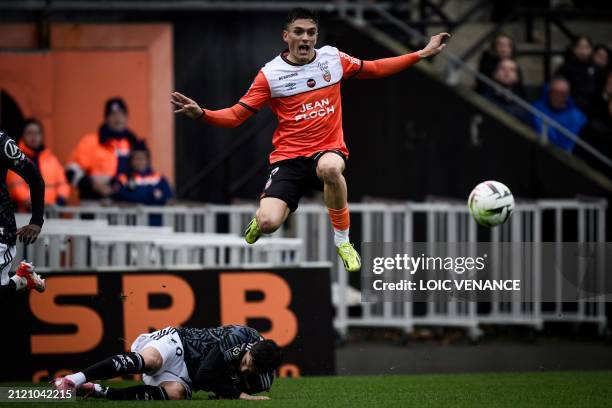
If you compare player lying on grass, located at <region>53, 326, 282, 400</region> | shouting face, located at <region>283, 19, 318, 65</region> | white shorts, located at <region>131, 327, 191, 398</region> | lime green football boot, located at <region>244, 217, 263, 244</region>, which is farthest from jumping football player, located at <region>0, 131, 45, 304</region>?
shouting face, located at <region>283, 19, 318, 65</region>

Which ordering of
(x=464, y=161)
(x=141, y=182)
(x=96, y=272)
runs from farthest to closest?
(x=464, y=161), (x=141, y=182), (x=96, y=272)

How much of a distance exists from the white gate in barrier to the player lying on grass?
5072mm

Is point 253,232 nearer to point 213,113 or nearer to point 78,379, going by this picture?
point 213,113

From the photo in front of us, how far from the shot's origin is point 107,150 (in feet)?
59.1

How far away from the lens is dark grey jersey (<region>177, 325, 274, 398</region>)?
11656mm

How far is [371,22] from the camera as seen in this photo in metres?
19.7

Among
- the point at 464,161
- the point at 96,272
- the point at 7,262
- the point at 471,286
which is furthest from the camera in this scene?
the point at 464,161

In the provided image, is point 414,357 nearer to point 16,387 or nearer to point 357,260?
point 357,260

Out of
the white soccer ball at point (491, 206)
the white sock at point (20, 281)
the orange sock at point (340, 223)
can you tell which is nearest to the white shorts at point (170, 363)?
the white sock at point (20, 281)

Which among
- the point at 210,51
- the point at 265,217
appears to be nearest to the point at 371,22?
the point at 210,51

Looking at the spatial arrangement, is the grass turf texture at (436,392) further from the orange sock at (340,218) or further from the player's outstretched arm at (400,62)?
the player's outstretched arm at (400,62)

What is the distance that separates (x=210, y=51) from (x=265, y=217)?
27.0ft

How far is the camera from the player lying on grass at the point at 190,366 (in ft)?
37.6

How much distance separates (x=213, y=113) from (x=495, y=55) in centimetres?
771
